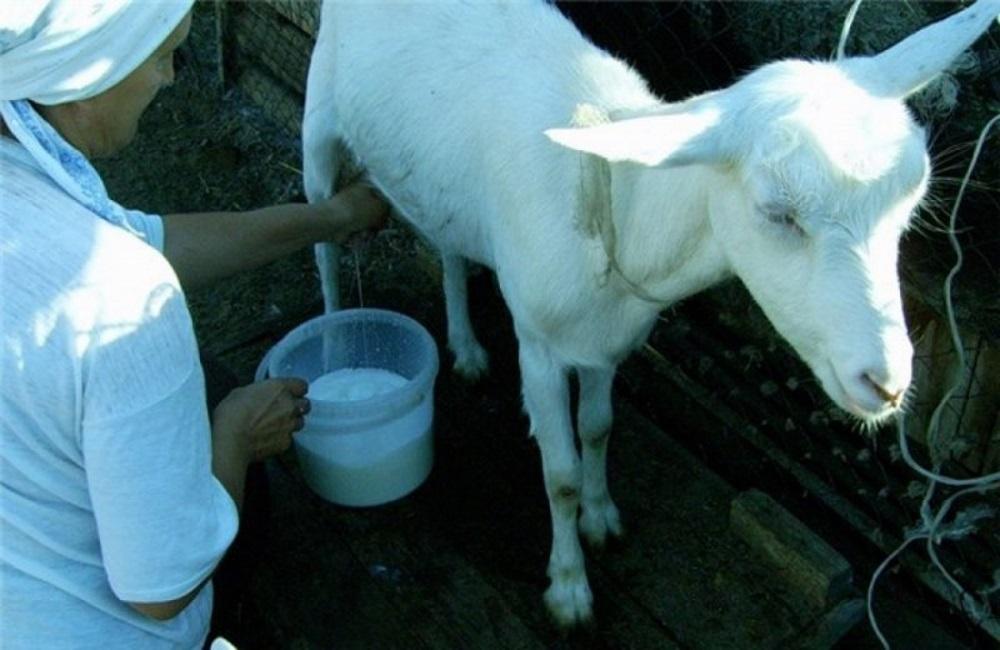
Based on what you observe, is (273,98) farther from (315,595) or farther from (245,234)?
(315,595)

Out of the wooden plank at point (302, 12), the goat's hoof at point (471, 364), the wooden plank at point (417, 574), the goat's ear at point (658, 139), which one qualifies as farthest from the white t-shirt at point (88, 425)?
the wooden plank at point (302, 12)

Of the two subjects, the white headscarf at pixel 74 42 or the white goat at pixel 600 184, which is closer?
the white headscarf at pixel 74 42

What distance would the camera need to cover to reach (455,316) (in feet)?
13.1

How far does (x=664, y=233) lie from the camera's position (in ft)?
8.19

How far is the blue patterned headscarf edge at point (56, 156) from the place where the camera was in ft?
6.23

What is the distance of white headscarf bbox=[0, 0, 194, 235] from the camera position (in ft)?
5.90

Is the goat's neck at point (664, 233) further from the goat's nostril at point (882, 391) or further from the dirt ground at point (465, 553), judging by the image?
the dirt ground at point (465, 553)

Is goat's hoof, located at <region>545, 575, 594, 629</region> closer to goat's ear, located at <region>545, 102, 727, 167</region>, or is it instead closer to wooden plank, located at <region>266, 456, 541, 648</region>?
wooden plank, located at <region>266, 456, 541, 648</region>

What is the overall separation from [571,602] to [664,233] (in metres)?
1.19

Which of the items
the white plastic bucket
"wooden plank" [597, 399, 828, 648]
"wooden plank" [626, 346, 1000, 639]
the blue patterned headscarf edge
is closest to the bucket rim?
the white plastic bucket

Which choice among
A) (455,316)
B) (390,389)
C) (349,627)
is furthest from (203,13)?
(349,627)

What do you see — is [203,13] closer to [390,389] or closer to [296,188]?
[296,188]

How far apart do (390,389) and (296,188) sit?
2.25 meters

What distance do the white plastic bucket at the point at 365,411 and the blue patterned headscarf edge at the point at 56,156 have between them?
1.18 meters
